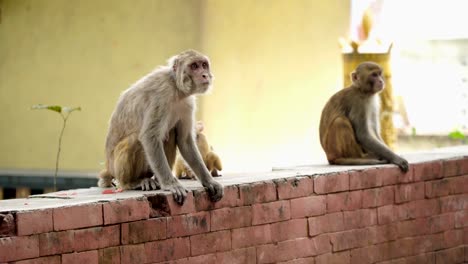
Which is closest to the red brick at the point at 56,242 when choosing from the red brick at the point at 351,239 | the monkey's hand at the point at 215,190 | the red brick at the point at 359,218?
the monkey's hand at the point at 215,190

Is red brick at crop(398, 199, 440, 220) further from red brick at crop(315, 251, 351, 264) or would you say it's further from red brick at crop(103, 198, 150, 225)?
red brick at crop(103, 198, 150, 225)

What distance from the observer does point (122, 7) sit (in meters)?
13.9

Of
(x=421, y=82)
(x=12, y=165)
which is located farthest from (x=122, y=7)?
(x=421, y=82)

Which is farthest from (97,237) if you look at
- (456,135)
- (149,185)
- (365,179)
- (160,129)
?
(456,135)

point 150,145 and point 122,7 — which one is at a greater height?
point 122,7

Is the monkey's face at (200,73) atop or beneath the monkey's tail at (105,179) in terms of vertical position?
atop

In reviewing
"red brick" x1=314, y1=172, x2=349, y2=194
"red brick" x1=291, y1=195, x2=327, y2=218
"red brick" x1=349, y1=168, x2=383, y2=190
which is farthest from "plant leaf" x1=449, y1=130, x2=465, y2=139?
"red brick" x1=291, y1=195, x2=327, y2=218

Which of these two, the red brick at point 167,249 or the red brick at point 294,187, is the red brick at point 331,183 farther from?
the red brick at point 167,249

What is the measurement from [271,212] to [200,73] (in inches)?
46.5

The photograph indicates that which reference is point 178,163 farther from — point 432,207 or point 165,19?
point 165,19

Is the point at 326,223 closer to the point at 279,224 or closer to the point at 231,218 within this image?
the point at 279,224

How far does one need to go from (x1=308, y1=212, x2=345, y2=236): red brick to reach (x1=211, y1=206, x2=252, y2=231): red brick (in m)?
0.73

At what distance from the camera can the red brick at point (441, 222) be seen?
9.37m

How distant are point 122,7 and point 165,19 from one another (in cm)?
58
